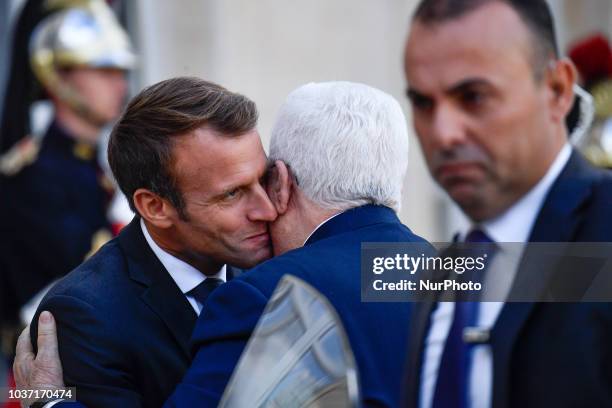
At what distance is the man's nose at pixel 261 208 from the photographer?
3.00 metres

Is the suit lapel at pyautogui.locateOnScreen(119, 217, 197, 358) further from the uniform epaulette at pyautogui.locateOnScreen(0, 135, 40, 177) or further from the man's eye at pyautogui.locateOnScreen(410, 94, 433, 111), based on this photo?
the uniform epaulette at pyautogui.locateOnScreen(0, 135, 40, 177)

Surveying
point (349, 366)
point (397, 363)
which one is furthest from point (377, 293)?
point (349, 366)

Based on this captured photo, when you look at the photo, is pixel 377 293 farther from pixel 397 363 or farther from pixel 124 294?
pixel 124 294

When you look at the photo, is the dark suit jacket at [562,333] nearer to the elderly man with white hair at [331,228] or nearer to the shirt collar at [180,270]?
the elderly man with white hair at [331,228]

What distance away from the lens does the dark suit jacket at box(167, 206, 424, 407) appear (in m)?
2.58

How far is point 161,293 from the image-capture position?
121 inches

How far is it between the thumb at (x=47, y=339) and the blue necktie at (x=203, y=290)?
363 mm

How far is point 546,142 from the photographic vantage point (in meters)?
2.06

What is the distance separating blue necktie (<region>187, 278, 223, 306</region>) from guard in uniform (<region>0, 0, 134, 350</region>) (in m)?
3.05

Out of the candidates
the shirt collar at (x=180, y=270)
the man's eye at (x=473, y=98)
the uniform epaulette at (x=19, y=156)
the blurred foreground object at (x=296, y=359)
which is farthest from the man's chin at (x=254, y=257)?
the uniform epaulette at (x=19, y=156)

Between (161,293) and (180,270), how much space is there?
0.11 meters

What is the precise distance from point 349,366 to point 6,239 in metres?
4.50

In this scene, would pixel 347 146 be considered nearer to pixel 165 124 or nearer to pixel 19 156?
pixel 165 124

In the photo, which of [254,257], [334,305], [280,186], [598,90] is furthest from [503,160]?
[598,90]
